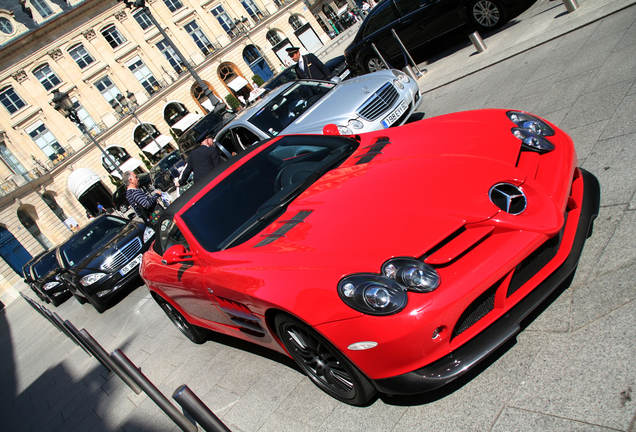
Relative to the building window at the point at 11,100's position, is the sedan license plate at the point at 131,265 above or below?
below

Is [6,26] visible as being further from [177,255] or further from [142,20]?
[177,255]

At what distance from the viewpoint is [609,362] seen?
2213mm

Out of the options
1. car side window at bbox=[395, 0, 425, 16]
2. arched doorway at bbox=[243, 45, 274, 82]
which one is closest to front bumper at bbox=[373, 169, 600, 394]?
car side window at bbox=[395, 0, 425, 16]

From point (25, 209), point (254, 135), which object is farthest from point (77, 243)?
point (25, 209)

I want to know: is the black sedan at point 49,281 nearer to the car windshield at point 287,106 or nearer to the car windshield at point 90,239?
the car windshield at point 90,239

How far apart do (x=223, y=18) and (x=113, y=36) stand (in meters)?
10.5

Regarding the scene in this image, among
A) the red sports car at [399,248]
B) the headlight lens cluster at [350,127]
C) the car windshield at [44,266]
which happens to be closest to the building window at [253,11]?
the car windshield at [44,266]

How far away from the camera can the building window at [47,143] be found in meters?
38.8

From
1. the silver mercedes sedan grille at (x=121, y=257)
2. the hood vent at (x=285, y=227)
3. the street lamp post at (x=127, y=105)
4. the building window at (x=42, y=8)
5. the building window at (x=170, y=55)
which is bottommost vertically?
the silver mercedes sedan grille at (x=121, y=257)

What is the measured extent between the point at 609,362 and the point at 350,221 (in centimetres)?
153

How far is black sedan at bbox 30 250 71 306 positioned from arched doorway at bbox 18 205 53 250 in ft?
84.8

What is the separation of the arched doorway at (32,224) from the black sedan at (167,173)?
2142 cm

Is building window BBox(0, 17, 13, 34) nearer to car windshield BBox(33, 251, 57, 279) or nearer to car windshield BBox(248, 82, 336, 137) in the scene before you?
car windshield BBox(33, 251, 57, 279)

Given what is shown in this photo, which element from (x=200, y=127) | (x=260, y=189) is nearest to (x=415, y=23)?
(x=260, y=189)
